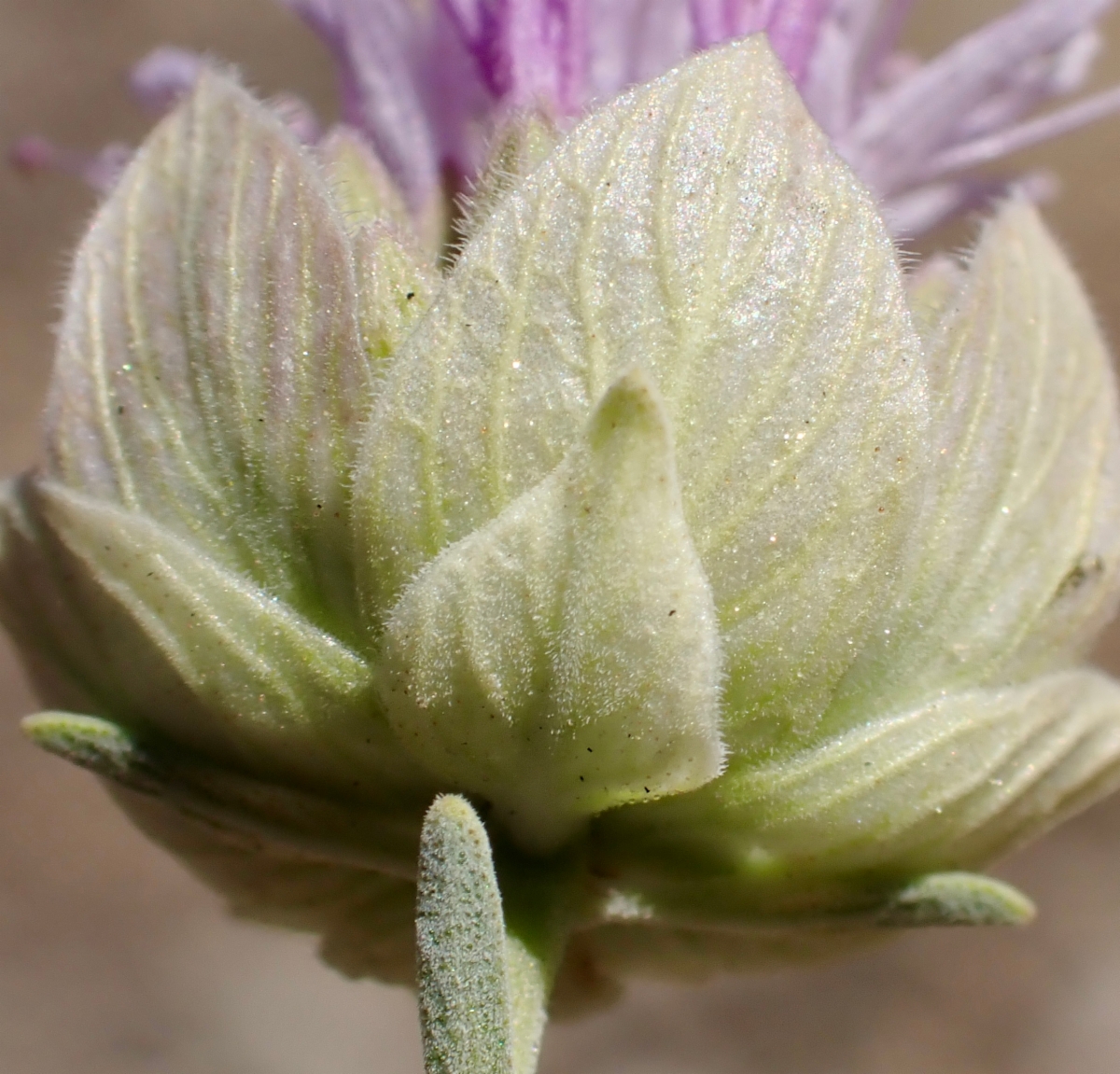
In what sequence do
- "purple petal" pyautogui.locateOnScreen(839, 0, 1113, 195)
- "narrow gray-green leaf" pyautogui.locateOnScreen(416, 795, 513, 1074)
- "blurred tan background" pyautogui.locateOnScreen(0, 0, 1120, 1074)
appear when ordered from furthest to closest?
"blurred tan background" pyautogui.locateOnScreen(0, 0, 1120, 1074)
"purple petal" pyautogui.locateOnScreen(839, 0, 1113, 195)
"narrow gray-green leaf" pyautogui.locateOnScreen(416, 795, 513, 1074)

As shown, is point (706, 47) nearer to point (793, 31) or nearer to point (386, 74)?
point (793, 31)

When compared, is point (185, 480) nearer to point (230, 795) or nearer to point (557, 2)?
point (230, 795)

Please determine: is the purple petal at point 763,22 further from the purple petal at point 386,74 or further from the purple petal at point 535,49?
the purple petal at point 386,74

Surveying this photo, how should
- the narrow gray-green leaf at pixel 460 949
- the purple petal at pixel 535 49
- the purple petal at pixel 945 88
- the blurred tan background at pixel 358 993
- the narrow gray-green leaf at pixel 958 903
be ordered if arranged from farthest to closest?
the blurred tan background at pixel 358 993 → the purple petal at pixel 945 88 → the purple petal at pixel 535 49 → the narrow gray-green leaf at pixel 958 903 → the narrow gray-green leaf at pixel 460 949

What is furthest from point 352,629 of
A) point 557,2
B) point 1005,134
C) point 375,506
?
point 1005,134

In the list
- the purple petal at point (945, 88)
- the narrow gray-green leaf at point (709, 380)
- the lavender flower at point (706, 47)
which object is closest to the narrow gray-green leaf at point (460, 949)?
the narrow gray-green leaf at point (709, 380)

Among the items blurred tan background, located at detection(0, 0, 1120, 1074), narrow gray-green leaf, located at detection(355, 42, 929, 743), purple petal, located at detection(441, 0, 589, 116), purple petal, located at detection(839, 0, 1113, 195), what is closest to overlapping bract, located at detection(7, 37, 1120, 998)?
narrow gray-green leaf, located at detection(355, 42, 929, 743)

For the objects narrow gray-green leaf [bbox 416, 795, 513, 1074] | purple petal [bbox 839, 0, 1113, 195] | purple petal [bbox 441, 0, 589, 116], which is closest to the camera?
narrow gray-green leaf [bbox 416, 795, 513, 1074]

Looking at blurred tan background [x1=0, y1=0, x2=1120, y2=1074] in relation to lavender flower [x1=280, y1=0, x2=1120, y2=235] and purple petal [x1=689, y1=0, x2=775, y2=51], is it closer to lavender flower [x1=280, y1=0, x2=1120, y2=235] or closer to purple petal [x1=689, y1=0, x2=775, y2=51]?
lavender flower [x1=280, y1=0, x2=1120, y2=235]
